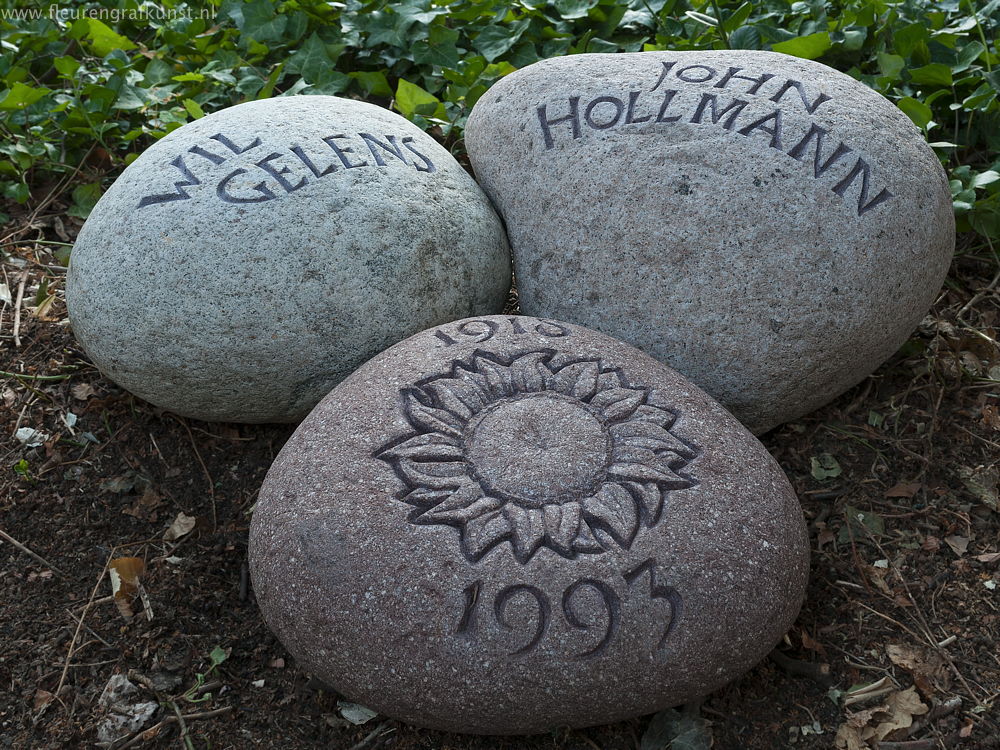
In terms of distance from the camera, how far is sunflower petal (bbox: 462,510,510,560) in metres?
1.87

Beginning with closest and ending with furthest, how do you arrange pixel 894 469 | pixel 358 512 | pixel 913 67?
pixel 358 512 → pixel 894 469 → pixel 913 67

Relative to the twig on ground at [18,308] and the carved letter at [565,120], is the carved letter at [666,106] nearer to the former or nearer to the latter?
the carved letter at [565,120]

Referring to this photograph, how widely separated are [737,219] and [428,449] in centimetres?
101

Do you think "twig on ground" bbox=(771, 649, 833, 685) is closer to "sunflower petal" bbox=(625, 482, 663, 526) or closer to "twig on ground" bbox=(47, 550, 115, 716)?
"sunflower petal" bbox=(625, 482, 663, 526)

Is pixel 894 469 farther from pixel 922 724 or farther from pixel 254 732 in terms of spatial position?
pixel 254 732

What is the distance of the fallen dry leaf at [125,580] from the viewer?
7.77 feet

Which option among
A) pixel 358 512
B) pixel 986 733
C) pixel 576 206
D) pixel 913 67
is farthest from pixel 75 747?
pixel 913 67

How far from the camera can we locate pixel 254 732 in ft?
6.95

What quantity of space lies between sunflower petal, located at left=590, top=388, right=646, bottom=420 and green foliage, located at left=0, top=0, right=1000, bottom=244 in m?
1.60

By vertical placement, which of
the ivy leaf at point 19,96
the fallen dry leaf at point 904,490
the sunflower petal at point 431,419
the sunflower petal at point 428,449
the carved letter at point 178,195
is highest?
the carved letter at point 178,195

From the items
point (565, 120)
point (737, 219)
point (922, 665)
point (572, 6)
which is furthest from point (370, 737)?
point (572, 6)

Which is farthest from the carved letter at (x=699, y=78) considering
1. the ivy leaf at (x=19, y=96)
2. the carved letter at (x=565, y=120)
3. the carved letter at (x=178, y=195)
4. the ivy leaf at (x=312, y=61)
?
the ivy leaf at (x=19, y=96)

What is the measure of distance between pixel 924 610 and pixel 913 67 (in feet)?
7.17

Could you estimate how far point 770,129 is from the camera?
2475mm
